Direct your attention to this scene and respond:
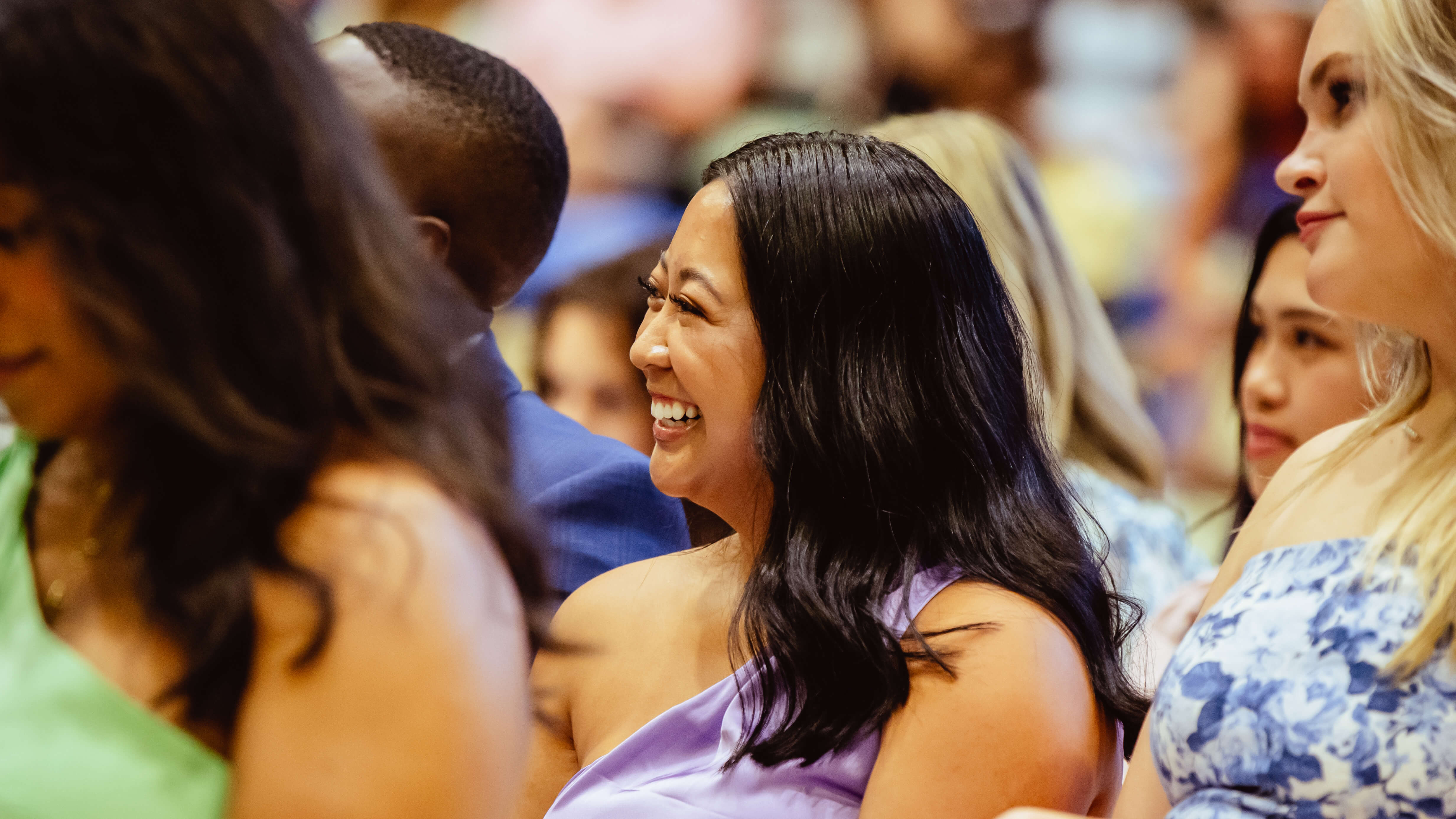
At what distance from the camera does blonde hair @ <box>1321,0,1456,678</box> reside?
3.79 ft

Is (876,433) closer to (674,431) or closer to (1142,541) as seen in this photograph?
(674,431)

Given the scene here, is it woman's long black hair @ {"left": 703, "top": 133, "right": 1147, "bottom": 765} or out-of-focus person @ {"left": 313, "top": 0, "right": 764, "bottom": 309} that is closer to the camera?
woman's long black hair @ {"left": 703, "top": 133, "right": 1147, "bottom": 765}

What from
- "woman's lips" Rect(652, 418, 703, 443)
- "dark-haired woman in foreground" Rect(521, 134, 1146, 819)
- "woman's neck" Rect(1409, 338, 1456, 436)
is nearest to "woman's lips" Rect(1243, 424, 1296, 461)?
"dark-haired woman in foreground" Rect(521, 134, 1146, 819)

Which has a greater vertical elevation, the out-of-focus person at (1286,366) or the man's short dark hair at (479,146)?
the man's short dark hair at (479,146)

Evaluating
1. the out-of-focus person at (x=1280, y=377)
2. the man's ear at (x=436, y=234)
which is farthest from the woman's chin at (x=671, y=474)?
the out-of-focus person at (x=1280, y=377)

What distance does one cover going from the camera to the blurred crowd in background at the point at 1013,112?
3.38 meters

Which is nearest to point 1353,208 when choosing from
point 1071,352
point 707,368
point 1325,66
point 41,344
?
point 1325,66

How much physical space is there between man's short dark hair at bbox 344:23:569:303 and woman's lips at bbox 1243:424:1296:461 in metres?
1.28

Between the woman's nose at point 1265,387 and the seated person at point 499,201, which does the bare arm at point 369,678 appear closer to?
the seated person at point 499,201

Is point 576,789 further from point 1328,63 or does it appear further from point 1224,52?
point 1224,52

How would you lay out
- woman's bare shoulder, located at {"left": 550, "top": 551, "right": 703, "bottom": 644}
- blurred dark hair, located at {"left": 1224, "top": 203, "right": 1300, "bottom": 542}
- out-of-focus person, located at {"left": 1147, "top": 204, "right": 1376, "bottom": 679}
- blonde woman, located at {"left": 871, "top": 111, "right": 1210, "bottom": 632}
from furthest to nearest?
1. blonde woman, located at {"left": 871, "top": 111, "right": 1210, "bottom": 632}
2. blurred dark hair, located at {"left": 1224, "top": 203, "right": 1300, "bottom": 542}
3. out-of-focus person, located at {"left": 1147, "top": 204, "right": 1376, "bottom": 679}
4. woman's bare shoulder, located at {"left": 550, "top": 551, "right": 703, "bottom": 644}

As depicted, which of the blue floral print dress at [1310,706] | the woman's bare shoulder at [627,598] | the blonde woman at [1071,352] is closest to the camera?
the blue floral print dress at [1310,706]

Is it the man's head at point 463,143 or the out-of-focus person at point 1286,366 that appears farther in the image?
the out-of-focus person at point 1286,366

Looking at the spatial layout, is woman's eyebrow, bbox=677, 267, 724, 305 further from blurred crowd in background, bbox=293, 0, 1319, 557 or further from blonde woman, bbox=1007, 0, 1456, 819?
blurred crowd in background, bbox=293, 0, 1319, 557
